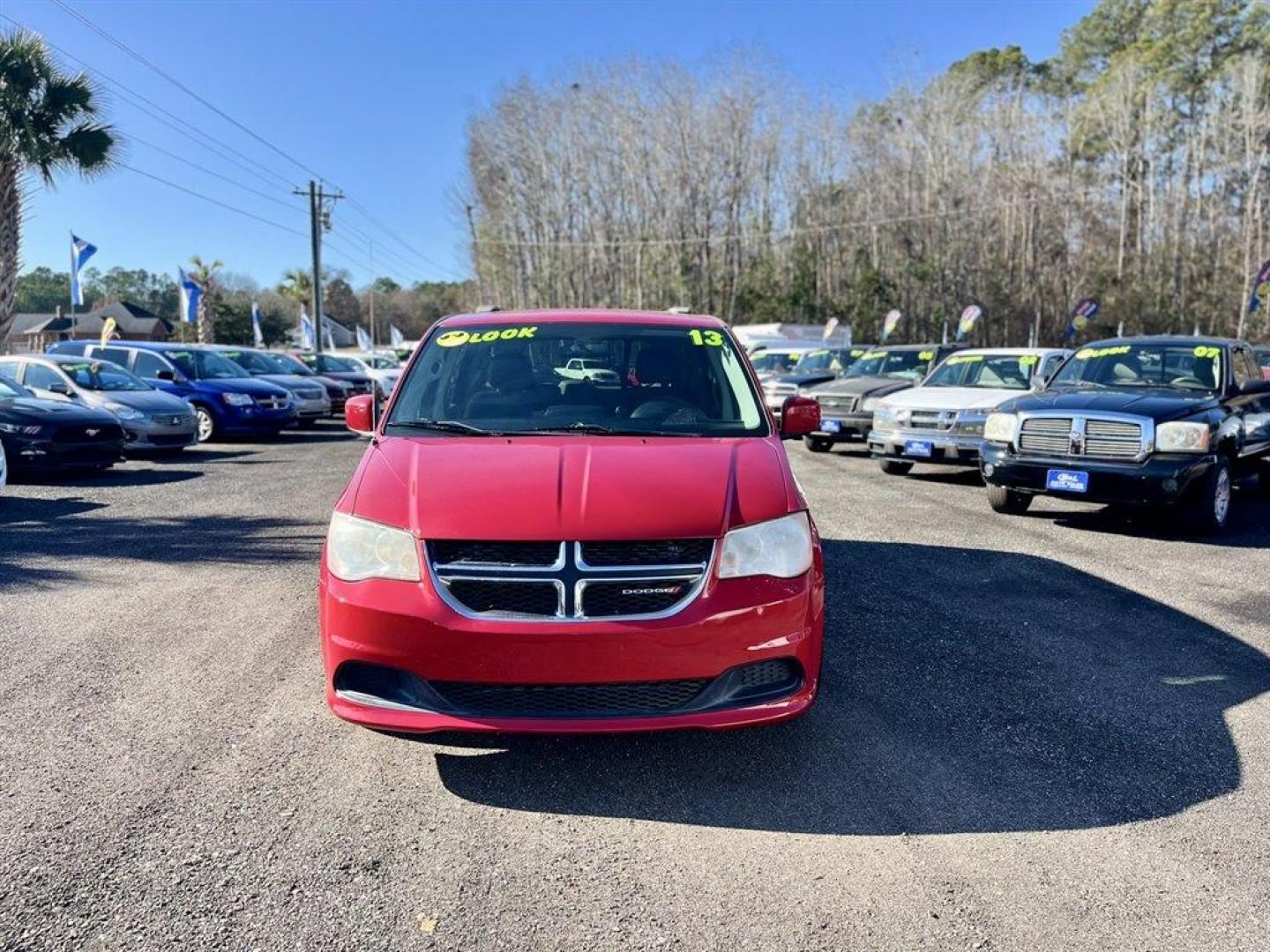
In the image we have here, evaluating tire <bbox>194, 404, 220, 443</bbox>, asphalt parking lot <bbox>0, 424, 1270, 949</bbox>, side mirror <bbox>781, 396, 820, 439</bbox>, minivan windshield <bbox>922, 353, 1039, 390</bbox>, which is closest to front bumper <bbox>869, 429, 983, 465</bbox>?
minivan windshield <bbox>922, 353, 1039, 390</bbox>

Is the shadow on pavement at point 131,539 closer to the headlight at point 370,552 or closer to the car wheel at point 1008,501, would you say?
the headlight at point 370,552

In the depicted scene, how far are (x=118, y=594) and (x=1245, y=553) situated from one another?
27.2 feet

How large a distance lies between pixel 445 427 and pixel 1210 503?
6.84 metres

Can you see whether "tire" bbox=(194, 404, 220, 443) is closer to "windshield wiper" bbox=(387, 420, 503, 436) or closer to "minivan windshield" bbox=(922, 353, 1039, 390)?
"minivan windshield" bbox=(922, 353, 1039, 390)

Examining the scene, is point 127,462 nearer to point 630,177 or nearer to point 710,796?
point 710,796

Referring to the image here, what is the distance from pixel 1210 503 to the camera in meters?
8.03

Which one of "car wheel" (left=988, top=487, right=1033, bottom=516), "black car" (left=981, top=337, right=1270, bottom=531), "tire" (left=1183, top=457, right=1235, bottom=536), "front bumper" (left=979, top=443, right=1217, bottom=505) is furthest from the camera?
"car wheel" (left=988, top=487, right=1033, bottom=516)

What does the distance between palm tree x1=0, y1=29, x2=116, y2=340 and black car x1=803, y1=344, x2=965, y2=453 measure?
15.4 metres

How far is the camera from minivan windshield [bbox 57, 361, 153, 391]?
46.2 feet

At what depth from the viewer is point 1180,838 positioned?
3.07 meters

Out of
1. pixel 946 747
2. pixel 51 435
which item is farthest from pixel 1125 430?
pixel 51 435

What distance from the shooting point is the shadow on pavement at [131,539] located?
275 inches

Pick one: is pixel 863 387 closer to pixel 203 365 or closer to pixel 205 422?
pixel 205 422

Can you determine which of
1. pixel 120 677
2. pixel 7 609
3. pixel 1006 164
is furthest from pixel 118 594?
pixel 1006 164
